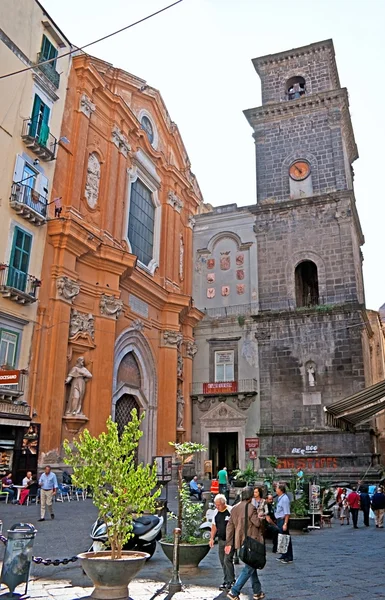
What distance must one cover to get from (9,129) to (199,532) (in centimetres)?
1263

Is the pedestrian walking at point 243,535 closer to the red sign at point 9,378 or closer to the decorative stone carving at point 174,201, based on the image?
the red sign at point 9,378

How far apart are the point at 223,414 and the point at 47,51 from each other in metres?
16.1

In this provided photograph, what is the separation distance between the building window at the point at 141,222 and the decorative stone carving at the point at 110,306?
384cm

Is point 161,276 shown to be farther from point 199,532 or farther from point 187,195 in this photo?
point 199,532

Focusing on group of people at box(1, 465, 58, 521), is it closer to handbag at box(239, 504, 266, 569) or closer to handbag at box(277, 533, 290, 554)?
handbag at box(277, 533, 290, 554)

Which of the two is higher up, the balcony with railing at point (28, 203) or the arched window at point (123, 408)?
the balcony with railing at point (28, 203)

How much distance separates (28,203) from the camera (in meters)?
15.4

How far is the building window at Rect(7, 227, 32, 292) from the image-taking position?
14578mm

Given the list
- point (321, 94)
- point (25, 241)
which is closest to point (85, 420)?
point (25, 241)

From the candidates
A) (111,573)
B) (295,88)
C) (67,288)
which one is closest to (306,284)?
(295,88)

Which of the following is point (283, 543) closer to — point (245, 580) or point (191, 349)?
point (245, 580)

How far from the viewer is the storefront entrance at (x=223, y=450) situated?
76.5 ft

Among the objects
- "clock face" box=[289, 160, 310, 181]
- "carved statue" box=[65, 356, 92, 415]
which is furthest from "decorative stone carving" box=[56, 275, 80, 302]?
"clock face" box=[289, 160, 310, 181]

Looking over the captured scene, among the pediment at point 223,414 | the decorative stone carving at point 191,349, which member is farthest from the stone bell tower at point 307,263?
the decorative stone carving at point 191,349
